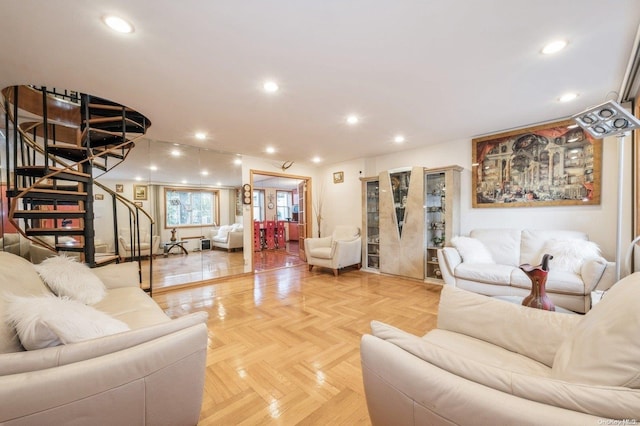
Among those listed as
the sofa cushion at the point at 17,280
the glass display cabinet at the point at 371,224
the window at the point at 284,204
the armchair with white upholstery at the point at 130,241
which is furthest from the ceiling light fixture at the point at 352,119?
the window at the point at 284,204

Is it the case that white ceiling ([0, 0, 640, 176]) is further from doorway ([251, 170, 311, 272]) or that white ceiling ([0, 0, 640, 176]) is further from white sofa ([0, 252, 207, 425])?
doorway ([251, 170, 311, 272])

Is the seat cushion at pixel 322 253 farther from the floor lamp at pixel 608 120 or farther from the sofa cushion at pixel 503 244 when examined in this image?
the floor lamp at pixel 608 120

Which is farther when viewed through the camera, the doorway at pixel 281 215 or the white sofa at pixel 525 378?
the doorway at pixel 281 215

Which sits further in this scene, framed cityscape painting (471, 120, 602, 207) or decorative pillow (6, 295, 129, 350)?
framed cityscape painting (471, 120, 602, 207)

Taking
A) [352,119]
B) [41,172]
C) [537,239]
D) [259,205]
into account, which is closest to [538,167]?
[537,239]

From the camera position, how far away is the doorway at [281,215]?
6.20 metres

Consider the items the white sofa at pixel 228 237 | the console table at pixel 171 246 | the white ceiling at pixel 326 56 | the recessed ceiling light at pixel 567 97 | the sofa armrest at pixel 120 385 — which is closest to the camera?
the sofa armrest at pixel 120 385

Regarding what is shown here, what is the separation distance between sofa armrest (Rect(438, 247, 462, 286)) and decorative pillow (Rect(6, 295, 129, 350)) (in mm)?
3370

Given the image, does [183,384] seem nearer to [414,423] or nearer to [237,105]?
[414,423]

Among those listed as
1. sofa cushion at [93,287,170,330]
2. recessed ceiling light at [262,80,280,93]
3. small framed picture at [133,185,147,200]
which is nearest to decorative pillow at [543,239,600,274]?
recessed ceiling light at [262,80,280,93]

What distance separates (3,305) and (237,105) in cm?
230

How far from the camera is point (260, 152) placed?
15.9ft

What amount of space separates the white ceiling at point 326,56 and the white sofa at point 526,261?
5.06 feet

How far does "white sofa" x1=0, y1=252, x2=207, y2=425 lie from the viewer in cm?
85
